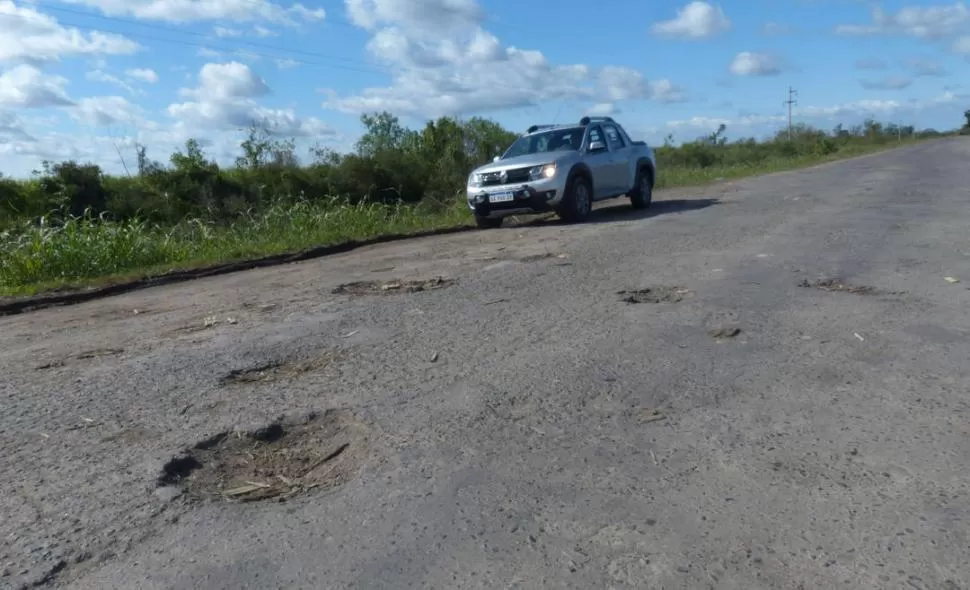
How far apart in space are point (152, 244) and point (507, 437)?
10183 mm

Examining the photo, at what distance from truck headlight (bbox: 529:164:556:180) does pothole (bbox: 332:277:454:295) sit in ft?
17.7

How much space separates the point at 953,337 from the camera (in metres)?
5.66

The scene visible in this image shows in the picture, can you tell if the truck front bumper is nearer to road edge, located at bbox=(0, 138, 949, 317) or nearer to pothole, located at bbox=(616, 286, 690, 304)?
road edge, located at bbox=(0, 138, 949, 317)

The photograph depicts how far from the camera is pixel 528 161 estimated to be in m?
14.0

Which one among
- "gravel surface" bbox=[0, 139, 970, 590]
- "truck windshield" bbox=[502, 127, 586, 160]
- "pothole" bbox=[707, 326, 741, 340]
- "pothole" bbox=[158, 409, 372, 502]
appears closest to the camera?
"gravel surface" bbox=[0, 139, 970, 590]

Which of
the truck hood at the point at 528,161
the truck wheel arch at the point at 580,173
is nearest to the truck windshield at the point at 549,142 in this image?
the truck hood at the point at 528,161

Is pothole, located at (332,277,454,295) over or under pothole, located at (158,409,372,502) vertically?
over

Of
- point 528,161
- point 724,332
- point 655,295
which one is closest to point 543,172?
point 528,161

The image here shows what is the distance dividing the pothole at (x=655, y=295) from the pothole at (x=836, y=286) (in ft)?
3.64

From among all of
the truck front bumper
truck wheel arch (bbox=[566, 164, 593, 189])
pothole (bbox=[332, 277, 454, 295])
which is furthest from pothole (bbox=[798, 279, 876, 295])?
truck wheel arch (bbox=[566, 164, 593, 189])

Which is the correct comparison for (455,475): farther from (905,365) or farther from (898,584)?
(905,365)

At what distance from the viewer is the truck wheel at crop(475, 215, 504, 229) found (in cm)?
1466

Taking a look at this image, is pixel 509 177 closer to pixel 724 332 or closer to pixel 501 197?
pixel 501 197

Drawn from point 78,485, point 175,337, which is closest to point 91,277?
point 175,337
